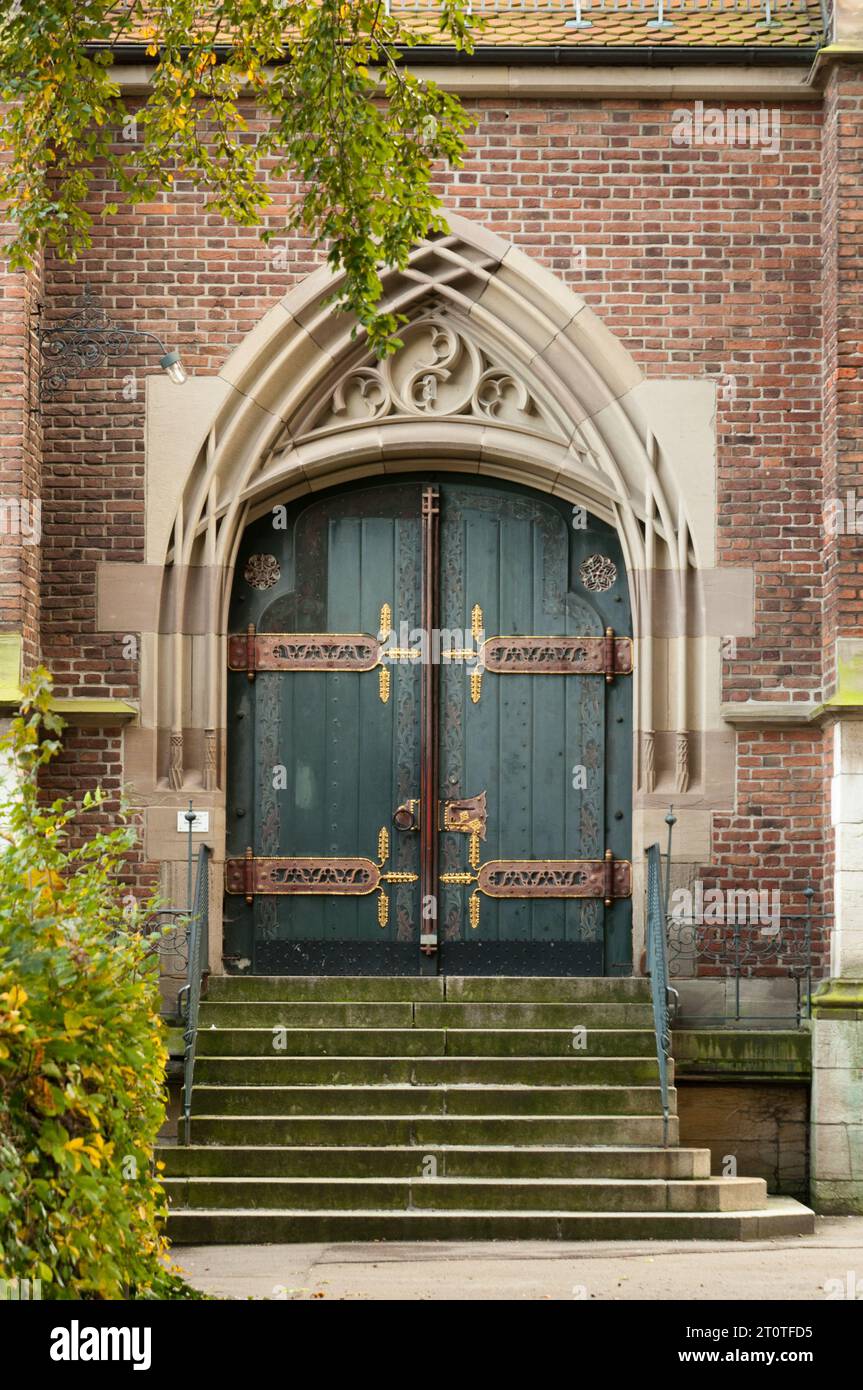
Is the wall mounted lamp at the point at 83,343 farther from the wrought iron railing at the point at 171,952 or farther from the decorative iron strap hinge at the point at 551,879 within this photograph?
the decorative iron strap hinge at the point at 551,879

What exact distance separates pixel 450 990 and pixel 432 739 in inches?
57.7

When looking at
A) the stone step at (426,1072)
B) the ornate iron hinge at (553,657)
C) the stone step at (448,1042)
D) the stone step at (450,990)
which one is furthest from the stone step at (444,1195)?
the ornate iron hinge at (553,657)

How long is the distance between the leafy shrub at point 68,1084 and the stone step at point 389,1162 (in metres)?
2.74

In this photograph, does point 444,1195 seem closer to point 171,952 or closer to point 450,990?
point 450,990

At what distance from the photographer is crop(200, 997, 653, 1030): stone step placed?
9.61 m

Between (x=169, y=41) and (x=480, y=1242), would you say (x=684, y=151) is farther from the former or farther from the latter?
(x=480, y=1242)

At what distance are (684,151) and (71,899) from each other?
260 inches

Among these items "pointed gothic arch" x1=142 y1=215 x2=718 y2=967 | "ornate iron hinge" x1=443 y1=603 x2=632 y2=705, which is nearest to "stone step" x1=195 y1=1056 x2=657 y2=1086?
"pointed gothic arch" x1=142 y1=215 x2=718 y2=967

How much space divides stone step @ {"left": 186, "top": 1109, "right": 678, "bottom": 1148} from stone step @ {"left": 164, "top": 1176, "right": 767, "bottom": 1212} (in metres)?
0.34

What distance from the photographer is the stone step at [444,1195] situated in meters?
8.41

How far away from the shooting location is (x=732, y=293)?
10.4 metres

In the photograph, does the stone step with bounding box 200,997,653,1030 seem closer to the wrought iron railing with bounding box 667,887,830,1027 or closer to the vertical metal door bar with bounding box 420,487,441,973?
the wrought iron railing with bounding box 667,887,830,1027

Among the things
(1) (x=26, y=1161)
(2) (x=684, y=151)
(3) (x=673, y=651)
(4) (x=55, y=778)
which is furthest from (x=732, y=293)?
(1) (x=26, y=1161)

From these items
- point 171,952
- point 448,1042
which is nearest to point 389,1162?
point 448,1042
